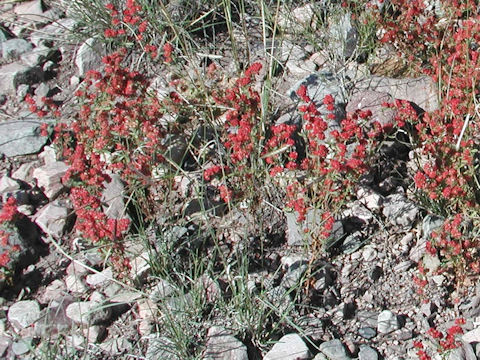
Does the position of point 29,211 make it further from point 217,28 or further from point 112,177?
point 217,28

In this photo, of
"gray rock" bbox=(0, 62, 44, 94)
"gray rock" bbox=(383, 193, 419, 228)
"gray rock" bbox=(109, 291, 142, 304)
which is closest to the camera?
"gray rock" bbox=(109, 291, 142, 304)

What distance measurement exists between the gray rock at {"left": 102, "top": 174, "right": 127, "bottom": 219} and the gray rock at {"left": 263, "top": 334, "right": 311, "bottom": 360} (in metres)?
1.19

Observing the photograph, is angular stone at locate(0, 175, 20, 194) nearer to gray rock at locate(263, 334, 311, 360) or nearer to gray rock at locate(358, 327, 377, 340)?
gray rock at locate(263, 334, 311, 360)

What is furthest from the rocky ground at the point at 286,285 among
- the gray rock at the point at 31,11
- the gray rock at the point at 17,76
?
the gray rock at the point at 31,11

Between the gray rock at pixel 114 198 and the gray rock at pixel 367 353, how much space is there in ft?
4.99

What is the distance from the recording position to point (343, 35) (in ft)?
15.4

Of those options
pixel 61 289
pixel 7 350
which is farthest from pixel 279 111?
pixel 7 350

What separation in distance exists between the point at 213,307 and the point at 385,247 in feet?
3.28

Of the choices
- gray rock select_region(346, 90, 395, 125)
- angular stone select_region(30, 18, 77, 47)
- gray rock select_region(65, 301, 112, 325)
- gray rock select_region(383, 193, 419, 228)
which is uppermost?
angular stone select_region(30, 18, 77, 47)

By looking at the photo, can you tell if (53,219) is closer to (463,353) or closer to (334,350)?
(334,350)

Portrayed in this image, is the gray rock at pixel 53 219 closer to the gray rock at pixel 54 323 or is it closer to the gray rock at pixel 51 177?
the gray rock at pixel 51 177

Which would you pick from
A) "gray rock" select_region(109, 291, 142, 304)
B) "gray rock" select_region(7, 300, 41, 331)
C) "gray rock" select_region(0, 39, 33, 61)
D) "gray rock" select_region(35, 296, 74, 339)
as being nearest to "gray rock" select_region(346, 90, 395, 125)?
"gray rock" select_region(109, 291, 142, 304)

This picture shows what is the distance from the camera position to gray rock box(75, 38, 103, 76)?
5234mm

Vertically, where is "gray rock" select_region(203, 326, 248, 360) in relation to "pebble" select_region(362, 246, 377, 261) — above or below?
below
